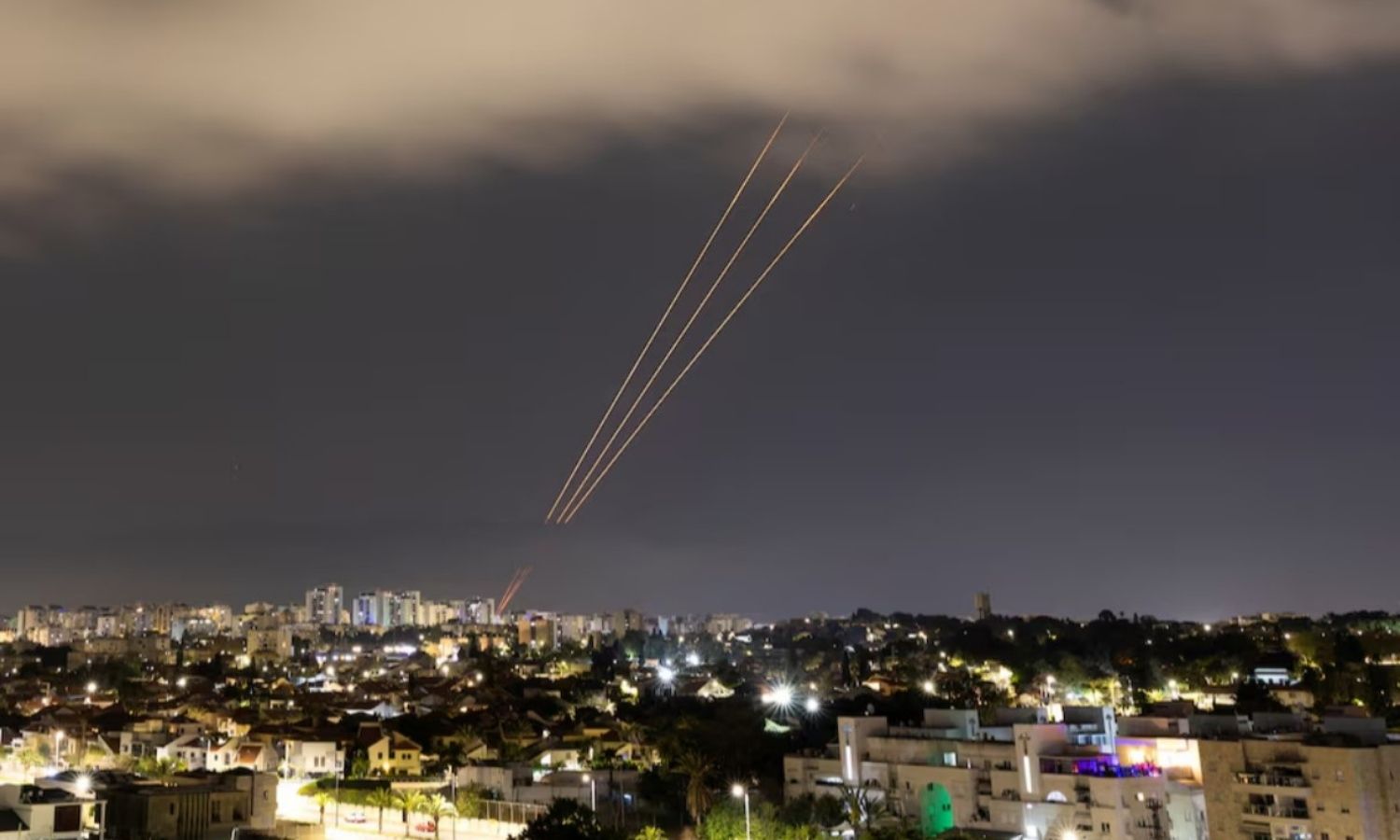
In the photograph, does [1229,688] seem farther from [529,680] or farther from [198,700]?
[198,700]

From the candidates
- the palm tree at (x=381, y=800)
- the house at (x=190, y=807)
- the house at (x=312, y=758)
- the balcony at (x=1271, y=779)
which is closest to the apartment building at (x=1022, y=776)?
the balcony at (x=1271, y=779)

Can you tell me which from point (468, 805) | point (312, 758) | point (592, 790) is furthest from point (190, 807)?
point (312, 758)

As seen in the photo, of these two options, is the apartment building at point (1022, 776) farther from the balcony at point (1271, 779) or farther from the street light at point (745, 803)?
the street light at point (745, 803)

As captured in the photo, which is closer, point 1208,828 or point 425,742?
point 1208,828

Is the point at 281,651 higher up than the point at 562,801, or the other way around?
the point at 281,651

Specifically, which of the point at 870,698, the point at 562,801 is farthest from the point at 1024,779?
the point at 870,698
